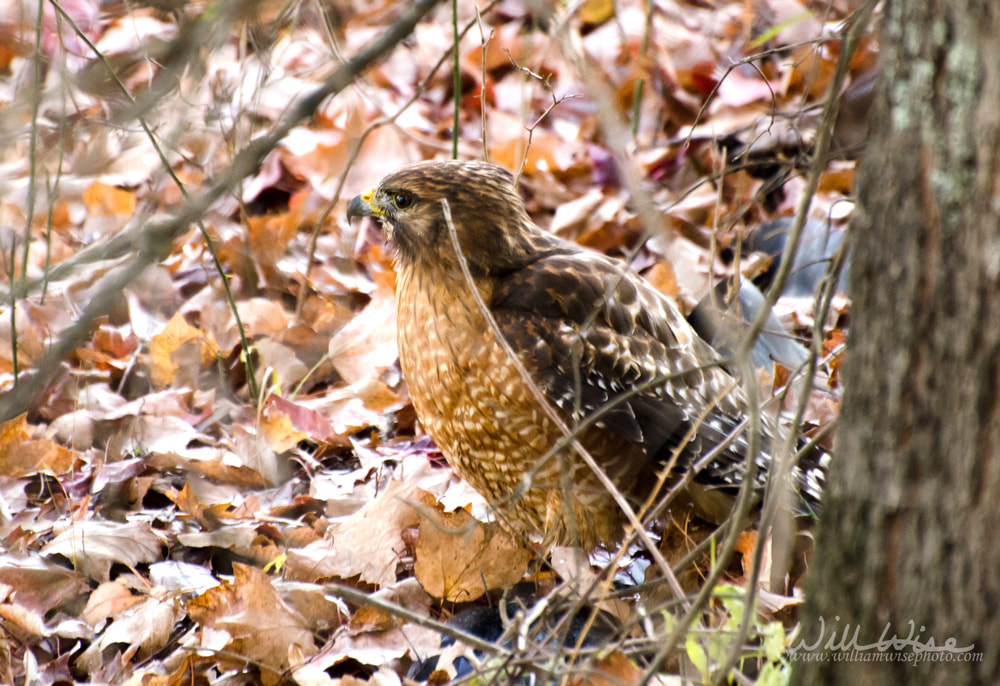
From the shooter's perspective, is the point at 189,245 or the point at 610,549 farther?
the point at 189,245

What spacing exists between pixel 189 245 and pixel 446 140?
1.71 m

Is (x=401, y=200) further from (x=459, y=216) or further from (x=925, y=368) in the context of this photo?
(x=925, y=368)

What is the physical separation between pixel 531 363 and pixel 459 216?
2.02 ft

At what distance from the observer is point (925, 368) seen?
1.58m

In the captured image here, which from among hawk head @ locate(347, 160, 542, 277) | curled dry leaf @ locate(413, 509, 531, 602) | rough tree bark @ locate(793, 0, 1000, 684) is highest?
hawk head @ locate(347, 160, 542, 277)

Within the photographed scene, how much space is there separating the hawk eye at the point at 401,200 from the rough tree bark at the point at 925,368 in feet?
7.14

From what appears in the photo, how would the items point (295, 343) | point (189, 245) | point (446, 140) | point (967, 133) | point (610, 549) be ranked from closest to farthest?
1. point (967, 133)
2. point (610, 549)
3. point (295, 343)
4. point (189, 245)
5. point (446, 140)

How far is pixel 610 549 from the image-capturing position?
3.47 meters

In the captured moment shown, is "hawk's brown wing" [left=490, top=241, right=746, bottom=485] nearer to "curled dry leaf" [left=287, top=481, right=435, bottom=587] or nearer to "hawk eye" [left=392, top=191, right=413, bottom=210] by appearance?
"hawk eye" [left=392, top=191, right=413, bottom=210]

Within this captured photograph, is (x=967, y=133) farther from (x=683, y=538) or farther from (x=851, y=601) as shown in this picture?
(x=683, y=538)

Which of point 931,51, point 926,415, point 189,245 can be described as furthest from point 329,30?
point 189,245

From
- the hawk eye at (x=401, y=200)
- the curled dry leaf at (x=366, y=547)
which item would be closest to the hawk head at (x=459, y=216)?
the hawk eye at (x=401, y=200)

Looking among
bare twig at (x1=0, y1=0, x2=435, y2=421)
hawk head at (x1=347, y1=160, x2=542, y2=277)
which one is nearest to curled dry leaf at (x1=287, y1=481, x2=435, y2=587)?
hawk head at (x1=347, y1=160, x2=542, y2=277)

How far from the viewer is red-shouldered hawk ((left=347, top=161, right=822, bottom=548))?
128 inches
